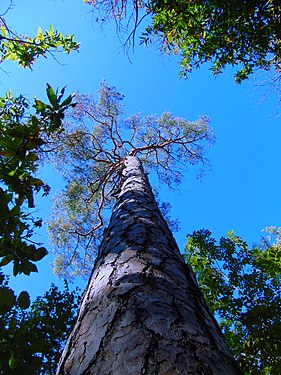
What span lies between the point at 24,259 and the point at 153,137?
27.1 ft

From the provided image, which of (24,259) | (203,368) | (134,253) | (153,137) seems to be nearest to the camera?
(203,368)

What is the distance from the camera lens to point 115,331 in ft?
3.38

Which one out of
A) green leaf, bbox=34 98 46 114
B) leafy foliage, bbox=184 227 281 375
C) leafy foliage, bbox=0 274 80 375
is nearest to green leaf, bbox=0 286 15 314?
leafy foliage, bbox=0 274 80 375

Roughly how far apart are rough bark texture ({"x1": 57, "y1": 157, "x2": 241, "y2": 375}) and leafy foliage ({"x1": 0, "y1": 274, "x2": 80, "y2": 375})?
22.9 inches

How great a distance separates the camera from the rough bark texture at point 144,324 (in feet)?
2.78

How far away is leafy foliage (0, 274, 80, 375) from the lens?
181 centimetres

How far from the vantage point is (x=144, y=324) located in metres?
1.02

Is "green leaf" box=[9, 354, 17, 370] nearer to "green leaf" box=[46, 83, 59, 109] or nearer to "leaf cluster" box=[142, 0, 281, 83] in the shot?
"green leaf" box=[46, 83, 59, 109]

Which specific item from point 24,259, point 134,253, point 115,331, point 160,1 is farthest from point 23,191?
point 160,1

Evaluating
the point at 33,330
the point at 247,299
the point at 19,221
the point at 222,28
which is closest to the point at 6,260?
the point at 19,221

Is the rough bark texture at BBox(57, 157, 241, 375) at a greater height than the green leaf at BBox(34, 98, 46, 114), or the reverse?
the green leaf at BBox(34, 98, 46, 114)

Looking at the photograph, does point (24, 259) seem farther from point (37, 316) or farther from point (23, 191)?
point (37, 316)

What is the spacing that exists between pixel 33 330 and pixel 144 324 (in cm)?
211

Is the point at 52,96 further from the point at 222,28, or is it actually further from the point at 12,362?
the point at 222,28
